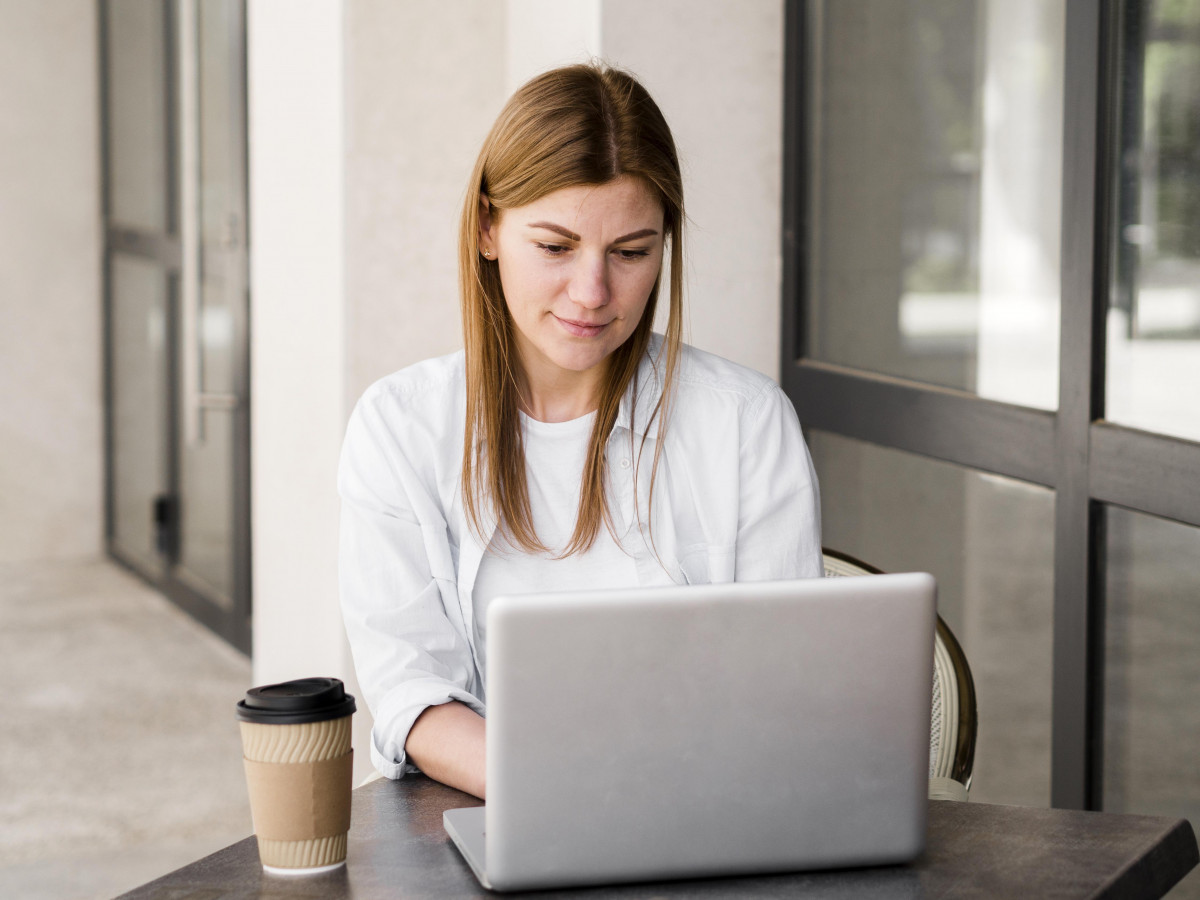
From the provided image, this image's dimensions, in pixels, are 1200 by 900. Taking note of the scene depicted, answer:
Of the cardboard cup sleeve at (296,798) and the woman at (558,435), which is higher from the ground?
the woman at (558,435)

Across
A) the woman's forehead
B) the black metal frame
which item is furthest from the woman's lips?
the black metal frame

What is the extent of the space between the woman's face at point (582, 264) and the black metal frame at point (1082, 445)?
2.12 feet

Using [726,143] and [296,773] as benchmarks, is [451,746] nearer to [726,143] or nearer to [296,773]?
[296,773]

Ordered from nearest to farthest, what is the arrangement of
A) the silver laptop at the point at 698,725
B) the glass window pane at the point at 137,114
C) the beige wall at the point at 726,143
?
the silver laptop at the point at 698,725 < the beige wall at the point at 726,143 < the glass window pane at the point at 137,114

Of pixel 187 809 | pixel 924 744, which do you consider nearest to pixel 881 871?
pixel 924 744

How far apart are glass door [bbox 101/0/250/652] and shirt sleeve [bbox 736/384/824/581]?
207 cm

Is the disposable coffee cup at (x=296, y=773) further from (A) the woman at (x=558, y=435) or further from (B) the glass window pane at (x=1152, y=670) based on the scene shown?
(B) the glass window pane at (x=1152, y=670)

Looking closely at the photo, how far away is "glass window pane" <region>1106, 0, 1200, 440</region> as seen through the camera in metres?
1.71

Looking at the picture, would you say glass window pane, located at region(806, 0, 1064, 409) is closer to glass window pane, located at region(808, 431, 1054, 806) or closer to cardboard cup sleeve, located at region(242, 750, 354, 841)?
glass window pane, located at region(808, 431, 1054, 806)

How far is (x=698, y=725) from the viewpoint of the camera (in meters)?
0.96

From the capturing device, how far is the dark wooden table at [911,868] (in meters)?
1.00

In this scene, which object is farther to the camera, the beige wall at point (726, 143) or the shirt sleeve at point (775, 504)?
the beige wall at point (726, 143)

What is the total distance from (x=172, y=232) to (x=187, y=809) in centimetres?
231

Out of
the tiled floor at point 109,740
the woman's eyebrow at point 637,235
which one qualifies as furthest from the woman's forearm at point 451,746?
the tiled floor at point 109,740
